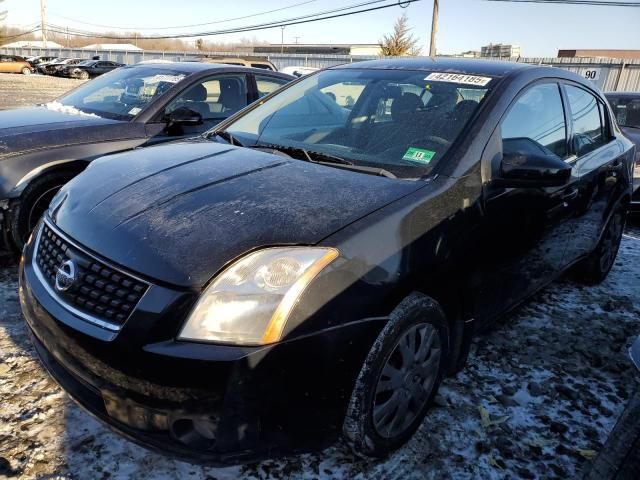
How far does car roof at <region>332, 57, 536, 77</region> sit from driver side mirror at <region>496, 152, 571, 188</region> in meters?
0.56

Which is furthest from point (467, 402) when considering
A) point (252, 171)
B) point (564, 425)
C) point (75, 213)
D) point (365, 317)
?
point (75, 213)

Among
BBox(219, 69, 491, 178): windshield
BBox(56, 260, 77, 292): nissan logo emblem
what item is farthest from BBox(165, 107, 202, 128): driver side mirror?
BBox(56, 260, 77, 292): nissan logo emblem

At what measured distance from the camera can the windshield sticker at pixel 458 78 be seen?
2639 millimetres

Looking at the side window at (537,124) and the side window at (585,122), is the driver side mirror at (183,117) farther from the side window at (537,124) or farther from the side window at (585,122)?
the side window at (585,122)

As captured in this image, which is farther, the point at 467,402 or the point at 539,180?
the point at 467,402

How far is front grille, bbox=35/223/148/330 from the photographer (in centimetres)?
166

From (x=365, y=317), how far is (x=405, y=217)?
0.43 metres

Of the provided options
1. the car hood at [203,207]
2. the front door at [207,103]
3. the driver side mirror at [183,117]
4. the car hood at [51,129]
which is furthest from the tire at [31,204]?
the car hood at [203,207]

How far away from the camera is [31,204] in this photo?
3570mm

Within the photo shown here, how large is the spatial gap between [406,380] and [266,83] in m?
4.09

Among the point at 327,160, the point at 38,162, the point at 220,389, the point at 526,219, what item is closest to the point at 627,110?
the point at 526,219

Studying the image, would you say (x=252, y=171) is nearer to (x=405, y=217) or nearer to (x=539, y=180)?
(x=405, y=217)

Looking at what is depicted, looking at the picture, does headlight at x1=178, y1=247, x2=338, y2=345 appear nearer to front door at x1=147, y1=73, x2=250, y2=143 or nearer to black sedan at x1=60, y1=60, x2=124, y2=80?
front door at x1=147, y1=73, x2=250, y2=143

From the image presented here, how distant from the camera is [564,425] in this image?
94.9 inches
